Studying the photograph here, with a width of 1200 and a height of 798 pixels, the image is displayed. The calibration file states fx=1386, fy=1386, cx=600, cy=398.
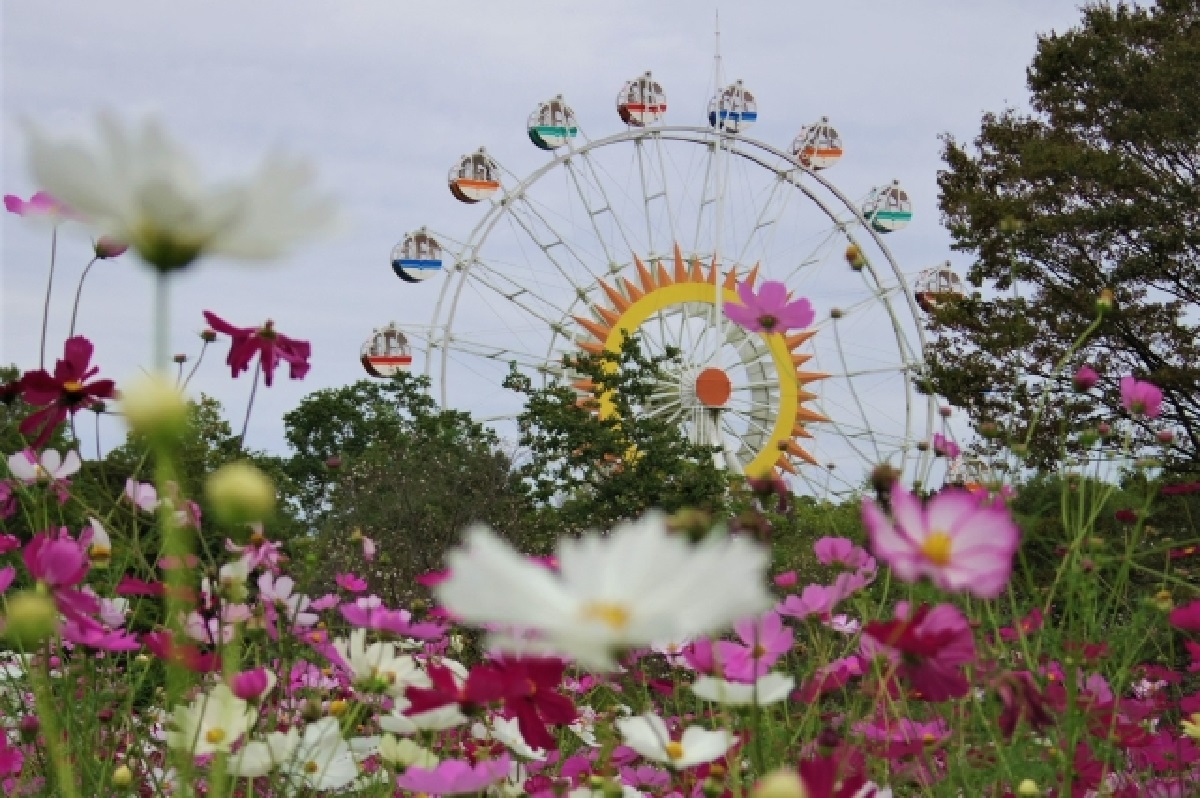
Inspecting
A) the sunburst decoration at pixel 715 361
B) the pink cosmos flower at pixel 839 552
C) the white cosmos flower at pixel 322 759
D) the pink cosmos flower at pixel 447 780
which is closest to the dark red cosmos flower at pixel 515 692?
the pink cosmos flower at pixel 447 780

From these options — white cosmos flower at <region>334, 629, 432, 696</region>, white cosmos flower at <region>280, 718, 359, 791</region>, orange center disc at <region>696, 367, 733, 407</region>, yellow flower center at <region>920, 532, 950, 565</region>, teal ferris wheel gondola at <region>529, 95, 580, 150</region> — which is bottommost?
white cosmos flower at <region>280, 718, 359, 791</region>

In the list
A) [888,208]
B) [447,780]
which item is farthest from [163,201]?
[888,208]

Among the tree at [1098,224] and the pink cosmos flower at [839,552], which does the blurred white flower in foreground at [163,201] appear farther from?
the tree at [1098,224]

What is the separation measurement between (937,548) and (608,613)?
0.19m

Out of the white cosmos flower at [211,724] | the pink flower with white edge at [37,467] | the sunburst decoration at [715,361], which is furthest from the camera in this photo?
the sunburst decoration at [715,361]

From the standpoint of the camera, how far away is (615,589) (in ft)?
1.64

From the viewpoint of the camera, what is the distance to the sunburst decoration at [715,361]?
14.8m

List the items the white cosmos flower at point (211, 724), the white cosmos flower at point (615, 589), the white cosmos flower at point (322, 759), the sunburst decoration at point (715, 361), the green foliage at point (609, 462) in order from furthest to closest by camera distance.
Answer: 1. the sunburst decoration at point (715, 361)
2. the green foliage at point (609, 462)
3. the white cosmos flower at point (322, 759)
4. the white cosmos flower at point (211, 724)
5. the white cosmos flower at point (615, 589)

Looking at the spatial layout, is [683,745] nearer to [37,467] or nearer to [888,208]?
[37,467]

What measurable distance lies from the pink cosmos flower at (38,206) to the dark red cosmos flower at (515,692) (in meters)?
0.35

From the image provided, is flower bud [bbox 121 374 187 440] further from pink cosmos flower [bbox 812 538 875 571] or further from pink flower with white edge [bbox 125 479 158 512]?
pink flower with white edge [bbox 125 479 158 512]

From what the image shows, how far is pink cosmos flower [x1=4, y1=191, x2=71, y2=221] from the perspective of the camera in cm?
95

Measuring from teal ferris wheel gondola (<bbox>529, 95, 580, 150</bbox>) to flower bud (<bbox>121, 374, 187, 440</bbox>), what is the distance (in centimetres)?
1545

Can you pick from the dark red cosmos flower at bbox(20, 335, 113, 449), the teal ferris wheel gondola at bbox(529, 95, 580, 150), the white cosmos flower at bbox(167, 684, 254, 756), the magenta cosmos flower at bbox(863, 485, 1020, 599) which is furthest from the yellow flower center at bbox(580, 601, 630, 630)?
the teal ferris wheel gondola at bbox(529, 95, 580, 150)
